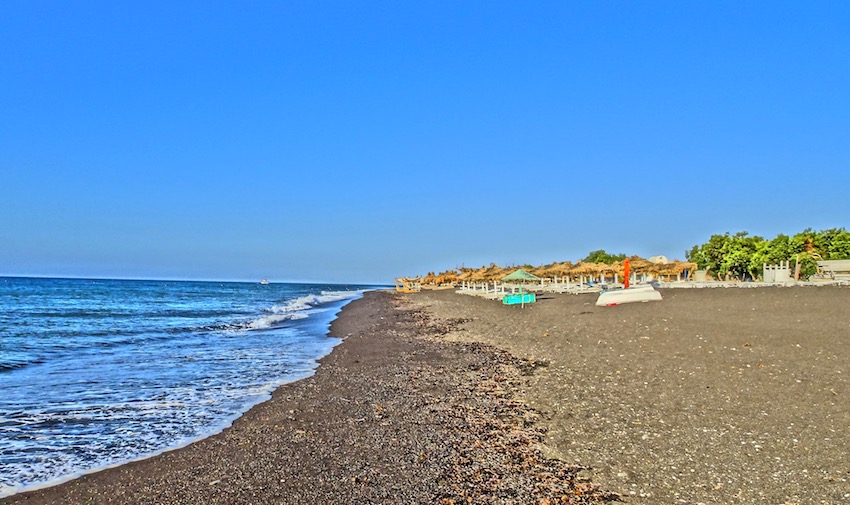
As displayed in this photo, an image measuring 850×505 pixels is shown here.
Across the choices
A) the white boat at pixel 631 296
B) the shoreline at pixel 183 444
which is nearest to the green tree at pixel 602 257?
the white boat at pixel 631 296

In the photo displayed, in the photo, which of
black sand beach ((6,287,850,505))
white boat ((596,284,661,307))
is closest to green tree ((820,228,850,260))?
white boat ((596,284,661,307))

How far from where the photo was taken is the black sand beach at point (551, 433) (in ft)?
17.3

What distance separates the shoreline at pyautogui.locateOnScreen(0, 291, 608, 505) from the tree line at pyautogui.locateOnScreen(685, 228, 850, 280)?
134ft

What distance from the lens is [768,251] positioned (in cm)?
4166

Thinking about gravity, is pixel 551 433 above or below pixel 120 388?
above

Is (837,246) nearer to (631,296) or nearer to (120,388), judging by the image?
(631,296)

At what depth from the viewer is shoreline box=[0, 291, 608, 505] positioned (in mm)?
5355

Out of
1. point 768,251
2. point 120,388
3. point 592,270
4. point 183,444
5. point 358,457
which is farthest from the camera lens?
point 592,270

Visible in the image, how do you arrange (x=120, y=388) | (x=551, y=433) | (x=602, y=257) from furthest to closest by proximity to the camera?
(x=602, y=257) → (x=120, y=388) → (x=551, y=433)

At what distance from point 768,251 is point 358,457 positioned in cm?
4684

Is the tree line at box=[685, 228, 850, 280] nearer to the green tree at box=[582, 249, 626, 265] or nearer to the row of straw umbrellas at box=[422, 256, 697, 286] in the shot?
the row of straw umbrellas at box=[422, 256, 697, 286]

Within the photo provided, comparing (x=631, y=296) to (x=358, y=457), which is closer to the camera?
(x=358, y=457)

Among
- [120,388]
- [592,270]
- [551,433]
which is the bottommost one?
[120,388]

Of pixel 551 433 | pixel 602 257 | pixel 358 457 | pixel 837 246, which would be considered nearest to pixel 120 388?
pixel 358 457
